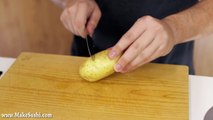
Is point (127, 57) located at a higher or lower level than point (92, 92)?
higher

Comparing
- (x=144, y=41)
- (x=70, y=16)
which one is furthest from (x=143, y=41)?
(x=70, y=16)

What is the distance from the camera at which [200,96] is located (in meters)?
0.77

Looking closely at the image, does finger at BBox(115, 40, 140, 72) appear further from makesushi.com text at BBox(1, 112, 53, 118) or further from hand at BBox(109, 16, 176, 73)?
makesushi.com text at BBox(1, 112, 53, 118)

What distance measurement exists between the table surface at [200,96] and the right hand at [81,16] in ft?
1.01

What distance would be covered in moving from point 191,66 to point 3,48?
1.14m

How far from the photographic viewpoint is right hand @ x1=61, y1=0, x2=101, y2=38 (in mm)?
790

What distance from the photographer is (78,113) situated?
2.26ft

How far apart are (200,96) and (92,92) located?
0.27 meters

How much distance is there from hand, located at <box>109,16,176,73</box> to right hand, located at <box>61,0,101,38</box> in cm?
14

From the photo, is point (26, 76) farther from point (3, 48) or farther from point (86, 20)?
point (3, 48)

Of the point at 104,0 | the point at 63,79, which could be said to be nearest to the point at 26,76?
the point at 63,79

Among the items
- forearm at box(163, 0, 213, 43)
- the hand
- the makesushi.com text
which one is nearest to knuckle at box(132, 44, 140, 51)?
the hand

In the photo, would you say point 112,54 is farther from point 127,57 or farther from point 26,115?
point 26,115

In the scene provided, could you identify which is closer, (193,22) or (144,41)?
(144,41)
